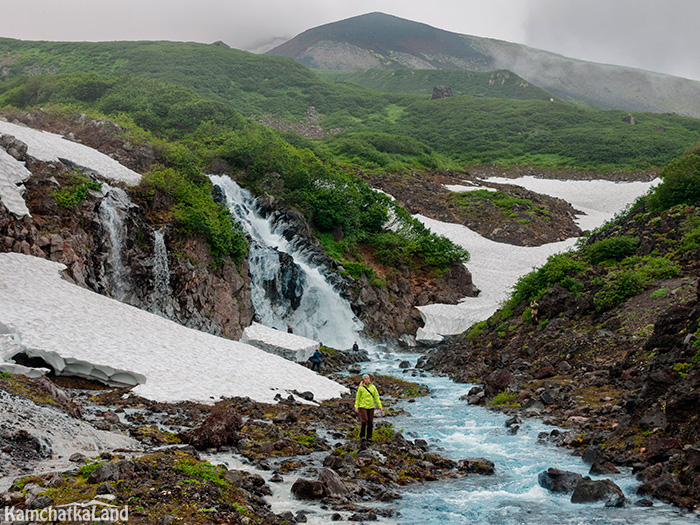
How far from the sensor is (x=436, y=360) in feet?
102

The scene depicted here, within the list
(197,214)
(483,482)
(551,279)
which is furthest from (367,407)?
(197,214)

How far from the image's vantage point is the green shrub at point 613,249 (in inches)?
1048

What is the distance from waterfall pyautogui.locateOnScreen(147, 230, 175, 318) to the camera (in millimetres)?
26844

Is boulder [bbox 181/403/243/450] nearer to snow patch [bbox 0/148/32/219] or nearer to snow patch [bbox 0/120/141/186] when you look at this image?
snow patch [bbox 0/148/32/219]

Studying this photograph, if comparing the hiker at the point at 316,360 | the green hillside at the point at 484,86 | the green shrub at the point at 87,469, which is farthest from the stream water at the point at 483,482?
the green hillside at the point at 484,86

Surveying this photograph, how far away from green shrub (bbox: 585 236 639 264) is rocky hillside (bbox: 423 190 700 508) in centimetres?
5

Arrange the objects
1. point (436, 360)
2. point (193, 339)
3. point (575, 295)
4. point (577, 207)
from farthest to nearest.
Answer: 1. point (577, 207)
2. point (436, 360)
3. point (575, 295)
4. point (193, 339)

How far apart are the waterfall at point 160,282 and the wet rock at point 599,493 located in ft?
69.9

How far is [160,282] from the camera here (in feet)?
89.6

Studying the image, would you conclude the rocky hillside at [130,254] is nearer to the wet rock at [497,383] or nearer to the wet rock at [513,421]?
the wet rock at [497,383]

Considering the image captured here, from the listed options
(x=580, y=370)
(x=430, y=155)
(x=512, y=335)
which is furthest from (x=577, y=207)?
(x=580, y=370)

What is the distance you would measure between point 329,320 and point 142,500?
3230 centimetres

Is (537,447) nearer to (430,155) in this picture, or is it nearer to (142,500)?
(142,500)

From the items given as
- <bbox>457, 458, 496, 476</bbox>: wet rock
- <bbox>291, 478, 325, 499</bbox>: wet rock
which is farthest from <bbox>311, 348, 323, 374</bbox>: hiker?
<bbox>291, 478, 325, 499</bbox>: wet rock
